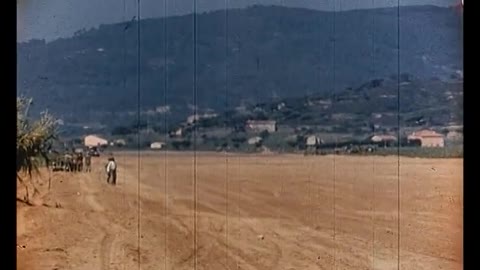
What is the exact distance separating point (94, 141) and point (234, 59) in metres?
0.40

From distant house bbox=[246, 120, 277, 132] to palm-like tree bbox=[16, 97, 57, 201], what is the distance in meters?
0.48

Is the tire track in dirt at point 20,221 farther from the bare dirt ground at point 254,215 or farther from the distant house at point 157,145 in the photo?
the distant house at point 157,145

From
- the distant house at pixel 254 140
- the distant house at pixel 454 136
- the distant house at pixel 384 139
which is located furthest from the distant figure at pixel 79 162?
the distant house at pixel 454 136

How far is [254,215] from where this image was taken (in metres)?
1.71

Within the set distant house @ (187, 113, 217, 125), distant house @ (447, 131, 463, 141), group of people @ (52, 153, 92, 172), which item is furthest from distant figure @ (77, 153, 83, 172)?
distant house @ (447, 131, 463, 141)

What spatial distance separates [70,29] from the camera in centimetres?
171

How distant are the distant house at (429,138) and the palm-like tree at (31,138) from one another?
889mm

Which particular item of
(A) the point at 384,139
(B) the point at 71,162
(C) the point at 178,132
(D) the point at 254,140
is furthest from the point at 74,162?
(A) the point at 384,139

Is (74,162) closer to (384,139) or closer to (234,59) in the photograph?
(234,59)

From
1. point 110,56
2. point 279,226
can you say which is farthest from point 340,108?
point 110,56

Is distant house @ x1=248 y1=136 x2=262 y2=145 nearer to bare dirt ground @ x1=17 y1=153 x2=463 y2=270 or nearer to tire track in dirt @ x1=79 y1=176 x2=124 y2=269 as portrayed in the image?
bare dirt ground @ x1=17 y1=153 x2=463 y2=270

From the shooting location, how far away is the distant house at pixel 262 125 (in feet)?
5.58

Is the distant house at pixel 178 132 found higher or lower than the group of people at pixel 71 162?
higher

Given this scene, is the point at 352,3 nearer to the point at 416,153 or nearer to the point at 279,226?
the point at 416,153
